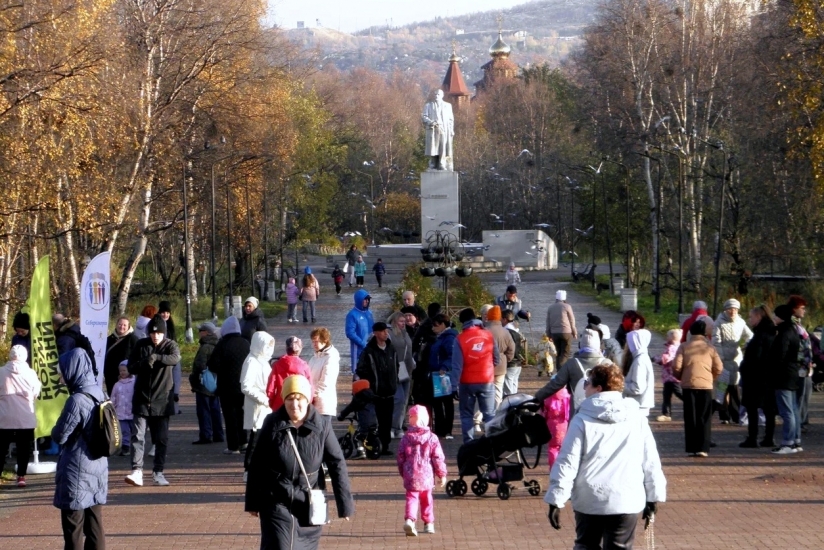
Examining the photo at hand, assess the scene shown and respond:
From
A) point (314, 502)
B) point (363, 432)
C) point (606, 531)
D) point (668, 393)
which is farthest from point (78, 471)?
point (668, 393)

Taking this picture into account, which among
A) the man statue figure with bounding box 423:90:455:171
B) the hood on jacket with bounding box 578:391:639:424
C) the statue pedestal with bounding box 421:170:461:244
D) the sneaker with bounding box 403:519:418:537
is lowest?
the sneaker with bounding box 403:519:418:537

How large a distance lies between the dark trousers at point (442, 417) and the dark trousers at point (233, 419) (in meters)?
2.19

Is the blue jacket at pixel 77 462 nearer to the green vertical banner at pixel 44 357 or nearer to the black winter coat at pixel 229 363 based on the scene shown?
the green vertical banner at pixel 44 357

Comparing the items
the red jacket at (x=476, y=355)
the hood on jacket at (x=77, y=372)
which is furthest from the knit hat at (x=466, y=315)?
the hood on jacket at (x=77, y=372)

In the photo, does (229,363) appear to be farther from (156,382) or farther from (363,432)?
(363,432)

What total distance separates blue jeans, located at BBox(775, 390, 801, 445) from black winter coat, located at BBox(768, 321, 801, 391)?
2.9 inches

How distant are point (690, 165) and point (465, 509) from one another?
104ft

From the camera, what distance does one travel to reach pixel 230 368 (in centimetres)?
1322

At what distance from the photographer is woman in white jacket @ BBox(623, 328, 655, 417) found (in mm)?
11125

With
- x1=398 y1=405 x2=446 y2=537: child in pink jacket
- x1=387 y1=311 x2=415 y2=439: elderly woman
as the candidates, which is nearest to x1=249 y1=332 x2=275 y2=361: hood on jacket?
x1=387 y1=311 x2=415 y2=439: elderly woman

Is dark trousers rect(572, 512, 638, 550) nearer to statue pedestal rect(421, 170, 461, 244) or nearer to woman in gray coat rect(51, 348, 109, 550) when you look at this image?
woman in gray coat rect(51, 348, 109, 550)

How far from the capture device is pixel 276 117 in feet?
128

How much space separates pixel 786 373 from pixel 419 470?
5125 millimetres

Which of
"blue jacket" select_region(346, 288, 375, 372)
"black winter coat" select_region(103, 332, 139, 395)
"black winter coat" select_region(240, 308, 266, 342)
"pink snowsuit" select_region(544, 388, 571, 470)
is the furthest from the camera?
"blue jacket" select_region(346, 288, 375, 372)
